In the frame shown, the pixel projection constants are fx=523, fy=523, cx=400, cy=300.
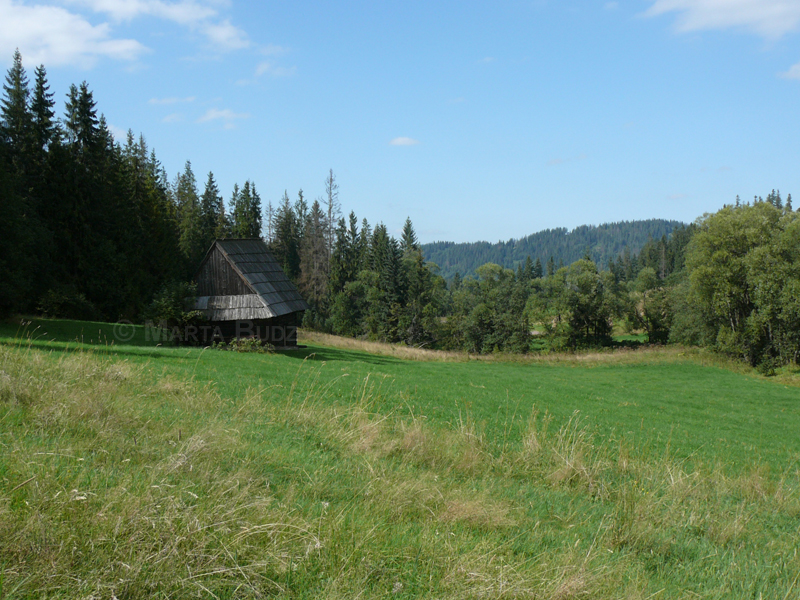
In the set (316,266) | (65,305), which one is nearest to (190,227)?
(316,266)

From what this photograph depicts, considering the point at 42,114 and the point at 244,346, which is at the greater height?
the point at 42,114

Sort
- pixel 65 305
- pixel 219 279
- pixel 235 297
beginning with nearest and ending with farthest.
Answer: pixel 235 297
pixel 219 279
pixel 65 305

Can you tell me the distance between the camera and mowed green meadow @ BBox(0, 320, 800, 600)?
124 inches

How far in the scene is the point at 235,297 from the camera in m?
27.4

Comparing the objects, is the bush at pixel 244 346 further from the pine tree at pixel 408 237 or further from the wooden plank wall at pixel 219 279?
the pine tree at pixel 408 237

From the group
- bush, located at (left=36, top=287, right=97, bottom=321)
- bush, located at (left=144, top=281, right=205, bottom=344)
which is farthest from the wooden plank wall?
bush, located at (left=36, top=287, right=97, bottom=321)

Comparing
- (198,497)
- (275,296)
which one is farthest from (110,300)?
(198,497)

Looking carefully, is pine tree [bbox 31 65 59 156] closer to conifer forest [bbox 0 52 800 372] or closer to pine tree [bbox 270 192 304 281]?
conifer forest [bbox 0 52 800 372]

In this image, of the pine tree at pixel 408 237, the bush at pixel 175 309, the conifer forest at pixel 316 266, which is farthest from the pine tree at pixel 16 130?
the pine tree at pixel 408 237

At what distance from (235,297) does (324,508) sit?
80.9ft

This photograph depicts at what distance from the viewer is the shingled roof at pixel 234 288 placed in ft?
88.7

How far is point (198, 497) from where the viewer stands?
150 inches

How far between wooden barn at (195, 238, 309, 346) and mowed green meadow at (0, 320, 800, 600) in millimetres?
18199

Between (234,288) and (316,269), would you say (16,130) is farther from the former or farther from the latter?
(316,269)
